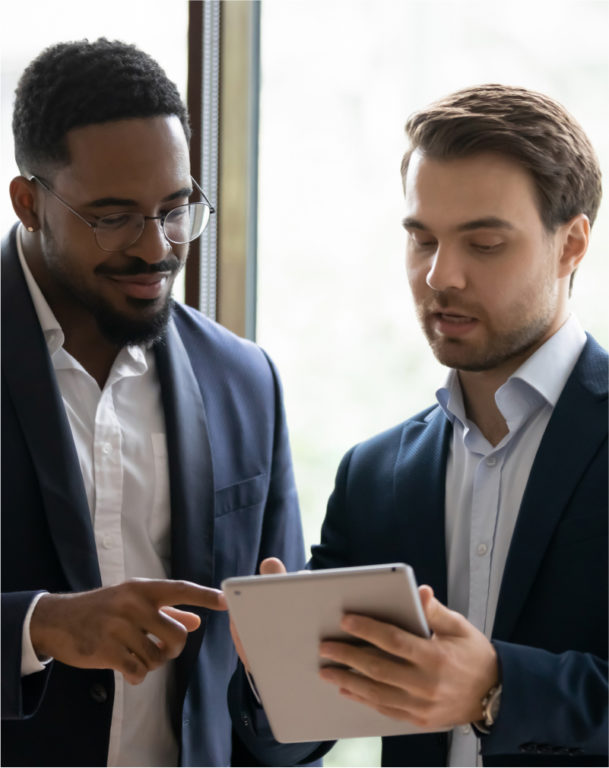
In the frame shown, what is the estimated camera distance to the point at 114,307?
1.92 m

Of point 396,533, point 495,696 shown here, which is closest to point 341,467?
point 396,533

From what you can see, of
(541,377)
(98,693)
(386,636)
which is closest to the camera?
(386,636)

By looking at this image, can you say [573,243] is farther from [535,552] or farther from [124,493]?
[124,493]

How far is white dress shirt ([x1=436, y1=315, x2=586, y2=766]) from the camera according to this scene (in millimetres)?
1641

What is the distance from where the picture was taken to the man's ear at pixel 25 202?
78.4 inches

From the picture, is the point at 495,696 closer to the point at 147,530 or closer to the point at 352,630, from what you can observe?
the point at 352,630

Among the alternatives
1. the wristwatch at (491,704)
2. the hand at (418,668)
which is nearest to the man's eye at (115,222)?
the hand at (418,668)

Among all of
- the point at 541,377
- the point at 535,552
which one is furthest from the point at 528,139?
the point at 535,552

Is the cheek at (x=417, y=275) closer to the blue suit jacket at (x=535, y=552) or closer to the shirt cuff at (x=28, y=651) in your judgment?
the blue suit jacket at (x=535, y=552)

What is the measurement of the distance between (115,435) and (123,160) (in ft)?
1.65

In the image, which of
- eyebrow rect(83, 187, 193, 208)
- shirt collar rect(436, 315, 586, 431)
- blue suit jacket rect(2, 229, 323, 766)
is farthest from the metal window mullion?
shirt collar rect(436, 315, 586, 431)

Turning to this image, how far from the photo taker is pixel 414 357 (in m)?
2.79

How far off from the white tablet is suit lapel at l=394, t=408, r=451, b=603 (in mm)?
297

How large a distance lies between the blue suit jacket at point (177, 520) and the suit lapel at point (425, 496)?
36 cm
